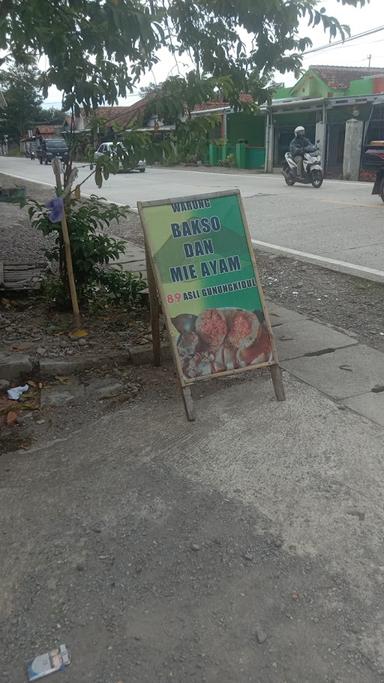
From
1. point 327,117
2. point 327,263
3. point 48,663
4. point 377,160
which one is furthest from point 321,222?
point 327,117

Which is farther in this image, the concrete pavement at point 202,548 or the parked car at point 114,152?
the parked car at point 114,152

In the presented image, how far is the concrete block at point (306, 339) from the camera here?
4.91 metres

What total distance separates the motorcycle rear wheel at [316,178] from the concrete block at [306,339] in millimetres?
14577

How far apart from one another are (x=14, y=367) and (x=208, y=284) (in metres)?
1.66

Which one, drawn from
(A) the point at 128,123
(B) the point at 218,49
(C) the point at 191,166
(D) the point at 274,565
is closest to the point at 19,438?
(D) the point at 274,565

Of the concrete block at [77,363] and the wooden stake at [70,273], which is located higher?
the wooden stake at [70,273]

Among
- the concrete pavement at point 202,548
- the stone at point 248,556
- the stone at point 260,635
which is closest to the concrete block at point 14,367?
the concrete pavement at point 202,548

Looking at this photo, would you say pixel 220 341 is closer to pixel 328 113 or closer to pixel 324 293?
pixel 324 293

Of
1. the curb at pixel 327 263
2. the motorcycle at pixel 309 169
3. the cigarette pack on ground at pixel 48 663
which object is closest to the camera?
the cigarette pack on ground at pixel 48 663

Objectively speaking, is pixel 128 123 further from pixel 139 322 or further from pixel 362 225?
pixel 362 225

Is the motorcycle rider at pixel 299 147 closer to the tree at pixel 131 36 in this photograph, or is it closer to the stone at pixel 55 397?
the tree at pixel 131 36

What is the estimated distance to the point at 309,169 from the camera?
19.0 metres

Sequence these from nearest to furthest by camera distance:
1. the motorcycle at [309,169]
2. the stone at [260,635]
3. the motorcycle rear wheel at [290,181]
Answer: the stone at [260,635]
the motorcycle at [309,169]
the motorcycle rear wheel at [290,181]

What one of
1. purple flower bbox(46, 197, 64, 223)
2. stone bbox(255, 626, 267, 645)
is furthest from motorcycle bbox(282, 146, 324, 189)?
stone bbox(255, 626, 267, 645)
